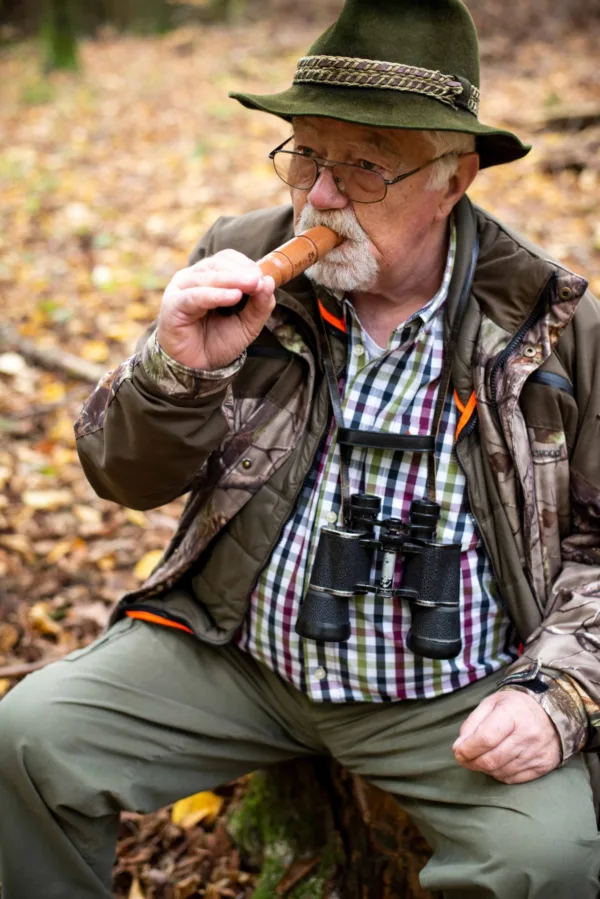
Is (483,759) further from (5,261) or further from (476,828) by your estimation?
(5,261)

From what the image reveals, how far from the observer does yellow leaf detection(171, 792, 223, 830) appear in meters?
2.88

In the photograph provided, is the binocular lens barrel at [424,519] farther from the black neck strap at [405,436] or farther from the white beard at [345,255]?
the white beard at [345,255]

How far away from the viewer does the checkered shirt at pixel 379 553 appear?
7.51 feet

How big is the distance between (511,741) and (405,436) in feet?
2.54

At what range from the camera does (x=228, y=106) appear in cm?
959

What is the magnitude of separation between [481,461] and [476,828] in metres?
0.87

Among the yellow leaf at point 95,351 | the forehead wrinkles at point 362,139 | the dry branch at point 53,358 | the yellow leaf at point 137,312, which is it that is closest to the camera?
the forehead wrinkles at point 362,139

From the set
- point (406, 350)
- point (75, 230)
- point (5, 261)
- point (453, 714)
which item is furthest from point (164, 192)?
point (453, 714)

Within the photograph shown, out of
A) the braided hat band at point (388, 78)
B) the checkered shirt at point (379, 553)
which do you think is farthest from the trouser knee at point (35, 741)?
the braided hat band at point (388, 78)

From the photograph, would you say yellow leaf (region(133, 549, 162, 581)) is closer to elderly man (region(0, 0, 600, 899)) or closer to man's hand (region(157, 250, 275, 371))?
elderly man (region(0, 0, 600, 899))

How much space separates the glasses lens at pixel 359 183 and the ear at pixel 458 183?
221 mm

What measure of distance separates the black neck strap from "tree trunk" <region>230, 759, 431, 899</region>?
892 millimetres

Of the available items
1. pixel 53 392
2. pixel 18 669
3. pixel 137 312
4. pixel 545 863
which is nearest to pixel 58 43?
pixel 137 312

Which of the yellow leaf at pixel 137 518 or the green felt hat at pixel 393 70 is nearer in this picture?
Result: the green felt hat at pixel 393 70
